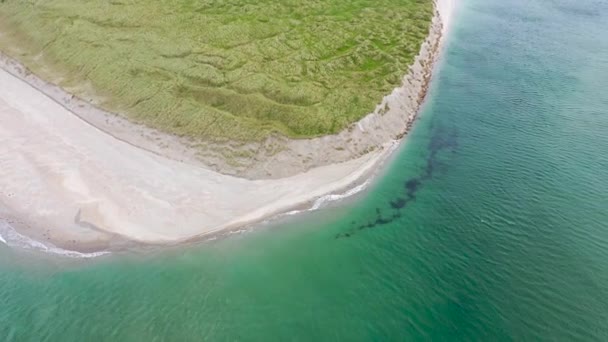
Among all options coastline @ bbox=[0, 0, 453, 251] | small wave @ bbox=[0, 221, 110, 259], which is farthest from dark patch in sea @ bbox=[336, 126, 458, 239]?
small wave @ bbox=[0, 221, 110, 259]

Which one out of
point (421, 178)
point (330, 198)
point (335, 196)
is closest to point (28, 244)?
point (330, 198)

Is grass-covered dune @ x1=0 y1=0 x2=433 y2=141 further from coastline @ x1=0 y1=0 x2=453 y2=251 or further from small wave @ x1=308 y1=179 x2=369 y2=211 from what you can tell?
Answer: small wave @ x1=308 y1=179 x2=369 y2=211

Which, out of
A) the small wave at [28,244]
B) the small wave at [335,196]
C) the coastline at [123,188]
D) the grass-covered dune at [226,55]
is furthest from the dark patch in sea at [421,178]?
the small wave at [28,244]

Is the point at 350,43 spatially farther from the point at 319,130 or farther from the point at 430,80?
the point at 319,130

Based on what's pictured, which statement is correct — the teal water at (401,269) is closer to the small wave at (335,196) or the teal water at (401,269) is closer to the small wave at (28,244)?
the small wave at (28,244)

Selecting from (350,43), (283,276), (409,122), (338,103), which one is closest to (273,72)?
(338,103)

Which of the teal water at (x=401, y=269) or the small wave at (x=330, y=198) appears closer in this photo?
the teal water at (x=401, y=269)

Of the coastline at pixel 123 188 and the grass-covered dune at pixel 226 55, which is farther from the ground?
the grass-covered dune at pixel 226 55
